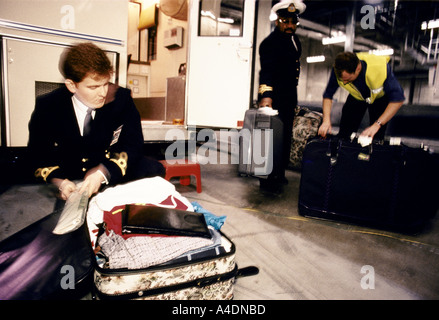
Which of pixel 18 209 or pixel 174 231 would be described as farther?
pixel 18 209

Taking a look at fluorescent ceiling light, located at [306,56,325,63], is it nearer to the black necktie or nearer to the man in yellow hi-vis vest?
the man in yellow hi-vis vest

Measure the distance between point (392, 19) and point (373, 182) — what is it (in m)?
11.8

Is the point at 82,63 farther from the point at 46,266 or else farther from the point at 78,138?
the point at 46,266

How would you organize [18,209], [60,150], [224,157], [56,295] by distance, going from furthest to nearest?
[224,157] < [18,209] < [60,150] < [56,295]

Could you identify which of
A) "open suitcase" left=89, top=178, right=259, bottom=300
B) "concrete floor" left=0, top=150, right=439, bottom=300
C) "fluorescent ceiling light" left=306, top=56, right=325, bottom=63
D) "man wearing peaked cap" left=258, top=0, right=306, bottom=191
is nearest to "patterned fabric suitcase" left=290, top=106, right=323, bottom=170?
"man wearing peaked cap" left=258, top=0, right=306, bottom=191

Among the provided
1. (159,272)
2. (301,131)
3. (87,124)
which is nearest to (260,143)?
(301,131)

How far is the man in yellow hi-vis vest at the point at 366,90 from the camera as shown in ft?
6.82

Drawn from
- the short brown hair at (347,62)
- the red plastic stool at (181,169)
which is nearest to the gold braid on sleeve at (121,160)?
the red plastic stool at (181,169)

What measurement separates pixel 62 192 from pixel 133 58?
5709 millimetres

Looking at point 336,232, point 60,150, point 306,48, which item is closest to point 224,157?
point 336,232

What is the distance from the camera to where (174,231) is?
102cm

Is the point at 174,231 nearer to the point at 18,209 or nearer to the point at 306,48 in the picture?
the point at 18,209

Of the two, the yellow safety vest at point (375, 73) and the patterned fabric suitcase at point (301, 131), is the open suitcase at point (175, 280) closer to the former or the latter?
the yellow safety vest at point (375, 73)

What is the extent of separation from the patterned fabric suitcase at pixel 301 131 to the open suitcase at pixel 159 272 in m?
2.86
